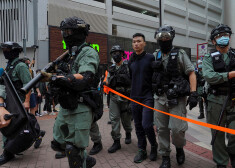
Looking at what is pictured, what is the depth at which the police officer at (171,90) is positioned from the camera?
3307 millimetres

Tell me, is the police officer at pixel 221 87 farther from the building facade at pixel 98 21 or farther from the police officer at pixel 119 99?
the building facade at pixel 98 21

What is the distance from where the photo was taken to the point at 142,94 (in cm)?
388

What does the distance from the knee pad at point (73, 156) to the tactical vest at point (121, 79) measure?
7.91 feet

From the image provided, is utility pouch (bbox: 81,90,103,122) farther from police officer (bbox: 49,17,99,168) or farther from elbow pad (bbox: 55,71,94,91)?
elbow pad (bbox: 55,71,94,91)

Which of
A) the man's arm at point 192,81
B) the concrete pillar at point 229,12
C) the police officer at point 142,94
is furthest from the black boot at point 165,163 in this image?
the concrete pillar at point 229,12

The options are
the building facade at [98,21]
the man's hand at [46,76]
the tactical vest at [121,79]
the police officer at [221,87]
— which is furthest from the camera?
the building facade at [98,21]

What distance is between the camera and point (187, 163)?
365cm

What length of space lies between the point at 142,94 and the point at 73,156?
1.81 metres

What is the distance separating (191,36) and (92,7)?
18427 millimetres

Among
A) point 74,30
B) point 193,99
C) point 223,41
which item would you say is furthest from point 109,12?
point 74,30

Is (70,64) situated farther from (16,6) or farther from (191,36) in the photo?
(191,36)

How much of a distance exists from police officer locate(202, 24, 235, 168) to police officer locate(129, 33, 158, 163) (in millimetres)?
985

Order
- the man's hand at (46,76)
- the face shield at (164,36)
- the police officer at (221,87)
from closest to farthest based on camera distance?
the man's hand at (46,76)
the police officer at (221,87)
the face shield at (164,36)

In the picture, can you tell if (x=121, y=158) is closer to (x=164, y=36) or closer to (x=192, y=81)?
(x=192, y=81)
